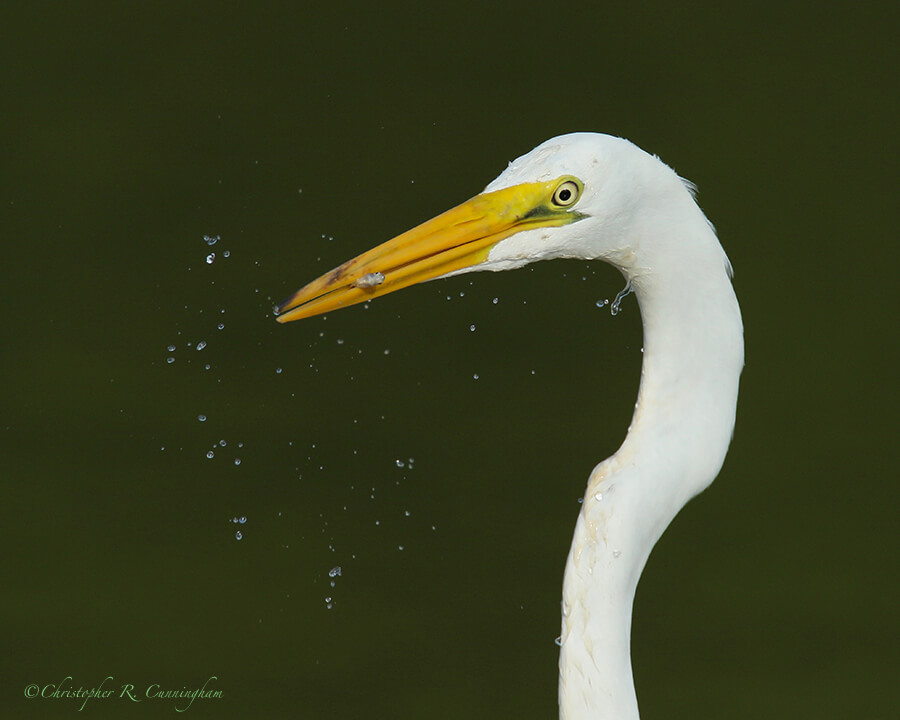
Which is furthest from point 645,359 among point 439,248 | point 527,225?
point 439,248

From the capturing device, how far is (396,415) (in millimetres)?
5168

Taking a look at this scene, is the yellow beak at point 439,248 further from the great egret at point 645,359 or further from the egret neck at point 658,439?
the egret neck at point 658,439

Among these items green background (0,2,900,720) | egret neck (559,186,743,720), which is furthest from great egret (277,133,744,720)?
green background (0,2,900,720)

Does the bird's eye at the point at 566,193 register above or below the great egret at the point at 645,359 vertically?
above

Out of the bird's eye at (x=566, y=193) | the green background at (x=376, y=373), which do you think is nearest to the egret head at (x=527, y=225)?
the bird's eye at (x=566, y=193)

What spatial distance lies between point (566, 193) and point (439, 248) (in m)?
0.29

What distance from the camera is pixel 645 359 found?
2256mm

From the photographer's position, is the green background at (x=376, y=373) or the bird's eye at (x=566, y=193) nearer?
the bird's eye at (x=566, y=193)

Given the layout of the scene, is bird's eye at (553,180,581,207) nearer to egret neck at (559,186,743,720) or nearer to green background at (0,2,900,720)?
egret neck at (559,186,743,720)

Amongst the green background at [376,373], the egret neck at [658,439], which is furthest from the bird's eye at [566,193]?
the green background at [376,373]

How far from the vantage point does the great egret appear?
2.17 m

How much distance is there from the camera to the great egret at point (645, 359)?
85.4 inches

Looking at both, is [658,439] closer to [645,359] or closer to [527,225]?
[645,359]

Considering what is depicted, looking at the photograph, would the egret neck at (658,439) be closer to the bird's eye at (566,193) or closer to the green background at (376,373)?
the bird's eye at (566,193)
